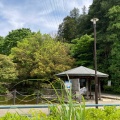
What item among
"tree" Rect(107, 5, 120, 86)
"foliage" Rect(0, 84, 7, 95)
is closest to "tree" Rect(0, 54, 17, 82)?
"foliage" Rect(0, 84, 7, 95)

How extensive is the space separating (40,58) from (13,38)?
48.1 ft

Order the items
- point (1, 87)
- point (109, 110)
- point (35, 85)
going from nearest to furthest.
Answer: point (109, 110)
point (1, 87)
point (35, 85)

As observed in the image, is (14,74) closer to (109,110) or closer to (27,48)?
Result: (27,48)

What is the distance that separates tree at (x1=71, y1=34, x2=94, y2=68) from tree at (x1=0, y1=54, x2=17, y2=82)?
8015mm

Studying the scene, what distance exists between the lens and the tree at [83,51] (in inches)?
1075

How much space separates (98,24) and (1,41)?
16.0 metres

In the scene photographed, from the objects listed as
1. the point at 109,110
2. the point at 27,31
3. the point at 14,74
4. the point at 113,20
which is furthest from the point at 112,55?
the point at 109,110

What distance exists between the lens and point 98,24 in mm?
30203

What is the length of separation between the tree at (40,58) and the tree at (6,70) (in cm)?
154

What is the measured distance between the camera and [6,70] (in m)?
21.9

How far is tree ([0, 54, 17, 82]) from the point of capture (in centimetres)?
2182

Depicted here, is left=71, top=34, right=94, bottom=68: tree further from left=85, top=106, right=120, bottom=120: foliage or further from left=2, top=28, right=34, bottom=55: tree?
left=85, top=106, right=120, bottom=120: foliage

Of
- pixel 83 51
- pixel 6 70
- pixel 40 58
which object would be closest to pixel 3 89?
pixel 6 70

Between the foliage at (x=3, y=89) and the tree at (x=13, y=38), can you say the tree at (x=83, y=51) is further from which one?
the tree at (x=13, y=38)
